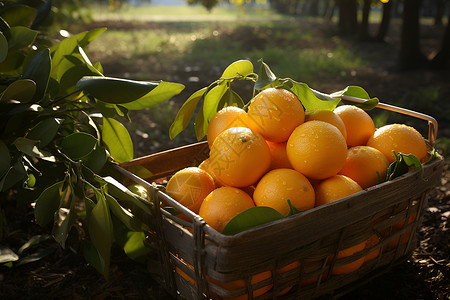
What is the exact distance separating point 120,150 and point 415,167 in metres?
1.02

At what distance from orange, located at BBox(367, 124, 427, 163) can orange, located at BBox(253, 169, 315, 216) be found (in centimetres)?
39

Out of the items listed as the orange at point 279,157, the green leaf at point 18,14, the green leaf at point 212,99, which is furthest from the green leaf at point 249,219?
the green leaf at point 18,14

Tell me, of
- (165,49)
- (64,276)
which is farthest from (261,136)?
(165,49)

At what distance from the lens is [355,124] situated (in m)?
1.44

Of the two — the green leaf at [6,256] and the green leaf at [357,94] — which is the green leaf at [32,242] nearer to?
the green leaf at [6,256]

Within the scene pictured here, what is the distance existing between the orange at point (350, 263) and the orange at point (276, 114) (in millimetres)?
378

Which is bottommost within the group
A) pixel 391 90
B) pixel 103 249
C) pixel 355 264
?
pixel 391 90

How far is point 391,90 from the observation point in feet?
14.9

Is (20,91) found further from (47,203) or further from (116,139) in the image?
(116,139)

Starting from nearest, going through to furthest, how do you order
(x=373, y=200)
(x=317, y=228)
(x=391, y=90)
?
(x=317, y=228) → (x=373, y=200) → (x=391, y=90)

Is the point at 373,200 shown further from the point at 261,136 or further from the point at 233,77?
the point at 233,77

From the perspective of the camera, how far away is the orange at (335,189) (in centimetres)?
115

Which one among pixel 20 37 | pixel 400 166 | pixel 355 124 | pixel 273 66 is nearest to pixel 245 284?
pixel 400 166

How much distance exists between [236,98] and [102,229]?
0.74 metres
